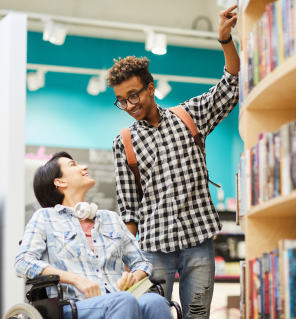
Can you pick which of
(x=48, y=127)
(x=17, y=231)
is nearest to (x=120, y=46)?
(x=48, y=127)

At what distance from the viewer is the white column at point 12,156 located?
10.4 feet

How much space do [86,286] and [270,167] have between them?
3.05 feet

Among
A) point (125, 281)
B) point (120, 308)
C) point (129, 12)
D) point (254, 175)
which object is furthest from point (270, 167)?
point (129, 12)

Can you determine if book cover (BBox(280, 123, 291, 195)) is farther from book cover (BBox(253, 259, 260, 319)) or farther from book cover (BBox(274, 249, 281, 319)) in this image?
book cover (BBox(253, 259, 260, 319))

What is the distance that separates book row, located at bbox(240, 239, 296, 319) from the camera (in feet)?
3.98

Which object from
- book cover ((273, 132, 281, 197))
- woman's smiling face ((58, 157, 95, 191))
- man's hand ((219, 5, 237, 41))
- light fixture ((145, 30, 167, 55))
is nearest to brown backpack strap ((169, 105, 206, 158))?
man's hand ((219, 5, 237, 41))

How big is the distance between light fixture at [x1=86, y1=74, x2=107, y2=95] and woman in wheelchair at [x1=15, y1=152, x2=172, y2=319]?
4334mm

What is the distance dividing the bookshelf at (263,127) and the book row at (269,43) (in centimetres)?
6

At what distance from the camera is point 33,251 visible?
1913 mm

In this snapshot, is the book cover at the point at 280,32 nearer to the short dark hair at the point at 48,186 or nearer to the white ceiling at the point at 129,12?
the short dark hair at the point at 48,186

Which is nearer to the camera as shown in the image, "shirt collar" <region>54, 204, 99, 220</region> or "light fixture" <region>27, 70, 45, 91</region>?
"shirt collar" <region>54, 204, 99, 220</region>

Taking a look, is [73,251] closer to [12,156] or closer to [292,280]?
[292,280]

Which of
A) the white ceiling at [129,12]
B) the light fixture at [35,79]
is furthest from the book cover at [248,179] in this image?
the white ceiling at [129,12]

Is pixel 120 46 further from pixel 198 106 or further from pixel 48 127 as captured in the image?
pixel 198 106
